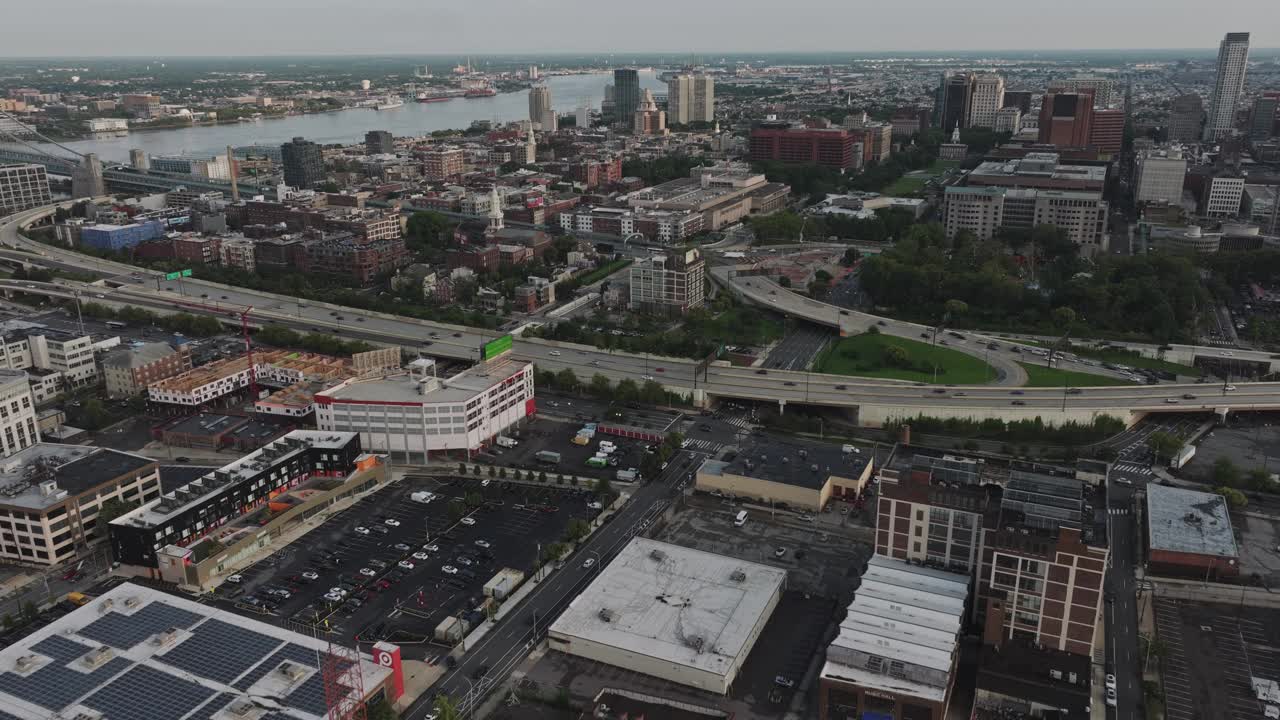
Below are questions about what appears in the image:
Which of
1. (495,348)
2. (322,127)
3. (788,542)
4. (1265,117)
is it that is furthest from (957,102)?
(788,542)

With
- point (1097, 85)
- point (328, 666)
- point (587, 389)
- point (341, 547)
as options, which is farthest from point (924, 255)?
point (1097, 85)

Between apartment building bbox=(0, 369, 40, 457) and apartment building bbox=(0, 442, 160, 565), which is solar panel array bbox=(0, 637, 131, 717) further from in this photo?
apartment building bbox=(0, 369, 40, 457)

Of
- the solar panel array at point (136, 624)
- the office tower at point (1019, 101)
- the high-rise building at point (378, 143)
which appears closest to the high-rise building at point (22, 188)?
the high-rise building at point (378, 143)

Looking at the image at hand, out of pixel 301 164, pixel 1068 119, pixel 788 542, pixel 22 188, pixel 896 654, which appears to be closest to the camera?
pixel 896 654

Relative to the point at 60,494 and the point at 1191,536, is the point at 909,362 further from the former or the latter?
the point at 60,494

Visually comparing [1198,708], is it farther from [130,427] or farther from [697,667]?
[130,427]

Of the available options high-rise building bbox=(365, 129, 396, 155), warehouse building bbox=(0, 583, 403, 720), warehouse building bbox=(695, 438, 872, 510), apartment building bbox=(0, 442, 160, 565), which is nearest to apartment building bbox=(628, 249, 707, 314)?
warehouse building bbox=(695, 438, 872, 510)
